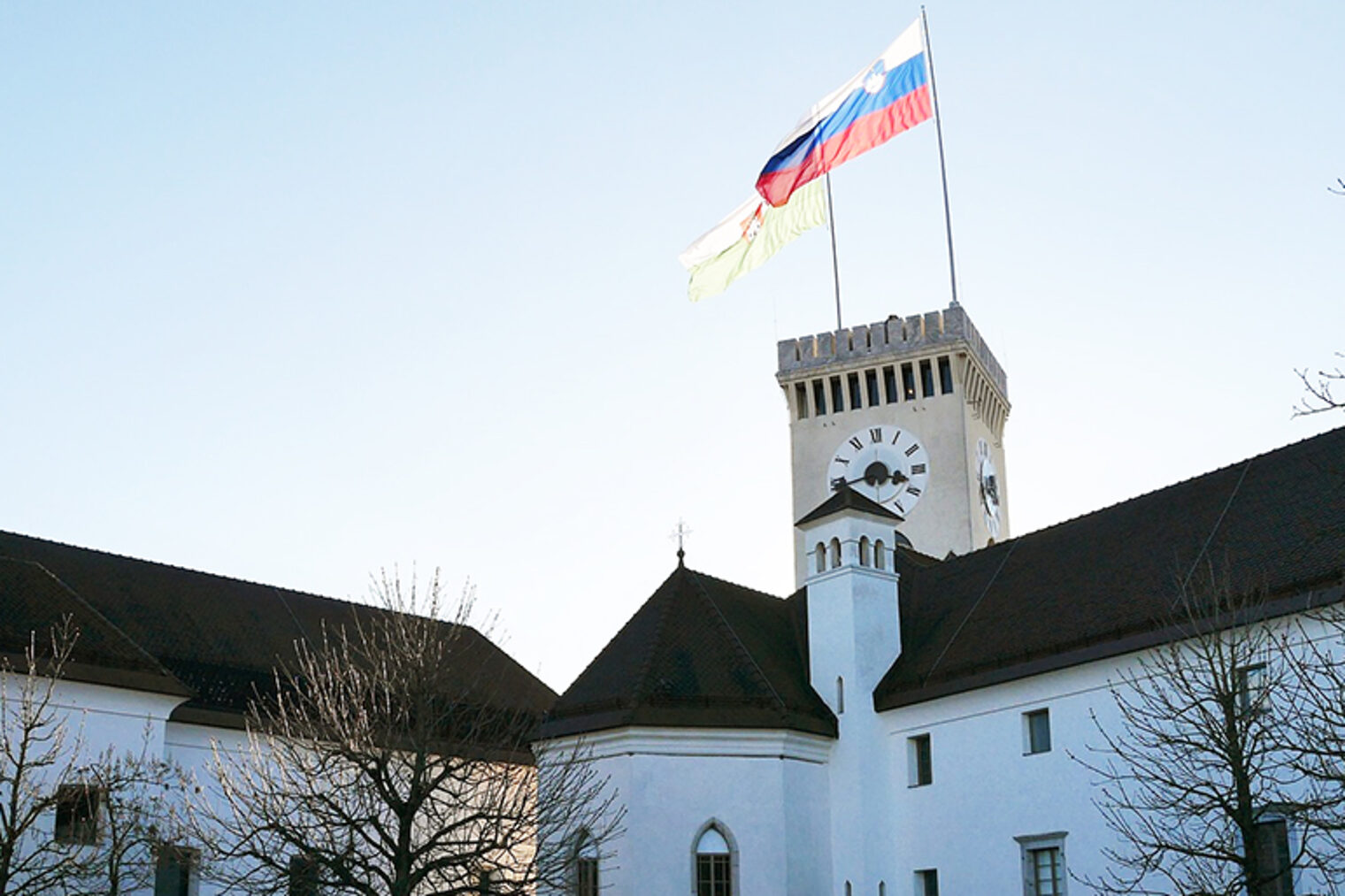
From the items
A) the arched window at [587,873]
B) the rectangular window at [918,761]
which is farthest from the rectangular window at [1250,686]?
the arched window at [587,873]

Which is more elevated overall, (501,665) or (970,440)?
(970,440)

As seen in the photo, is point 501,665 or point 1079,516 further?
point 501,665

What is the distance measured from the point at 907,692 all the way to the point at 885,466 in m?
28.6

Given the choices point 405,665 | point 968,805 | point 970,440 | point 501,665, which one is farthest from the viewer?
point 970,440

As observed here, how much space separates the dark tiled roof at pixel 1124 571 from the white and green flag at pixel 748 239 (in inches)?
469

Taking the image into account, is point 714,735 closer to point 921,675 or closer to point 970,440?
point 921,675

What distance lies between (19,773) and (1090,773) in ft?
74.6

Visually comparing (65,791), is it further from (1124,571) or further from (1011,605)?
(1124,571)

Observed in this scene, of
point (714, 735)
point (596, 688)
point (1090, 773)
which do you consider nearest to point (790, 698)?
point (714, 735)

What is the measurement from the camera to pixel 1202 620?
32.3m

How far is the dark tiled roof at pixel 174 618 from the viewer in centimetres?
3947

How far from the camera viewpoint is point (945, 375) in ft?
223

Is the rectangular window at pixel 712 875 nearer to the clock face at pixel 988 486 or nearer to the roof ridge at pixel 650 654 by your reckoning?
the roof ridge at pixel 650 654

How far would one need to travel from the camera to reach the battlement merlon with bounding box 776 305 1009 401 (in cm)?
6838
